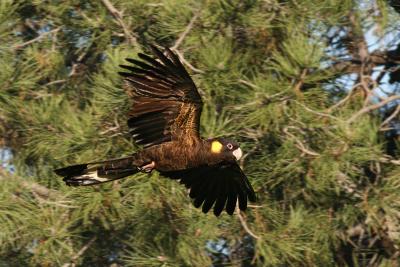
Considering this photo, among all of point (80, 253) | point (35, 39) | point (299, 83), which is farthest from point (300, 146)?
point (35, 39)

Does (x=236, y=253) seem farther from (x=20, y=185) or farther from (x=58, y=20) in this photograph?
(x=58, y=20)

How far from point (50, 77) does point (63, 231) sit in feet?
2.92

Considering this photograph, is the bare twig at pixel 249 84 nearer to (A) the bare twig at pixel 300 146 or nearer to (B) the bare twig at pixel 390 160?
(A) the bare twig at pixel 300 146

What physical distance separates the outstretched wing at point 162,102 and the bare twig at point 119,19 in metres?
0.76

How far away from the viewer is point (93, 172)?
510cm

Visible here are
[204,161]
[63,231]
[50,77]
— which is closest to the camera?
[204,161]

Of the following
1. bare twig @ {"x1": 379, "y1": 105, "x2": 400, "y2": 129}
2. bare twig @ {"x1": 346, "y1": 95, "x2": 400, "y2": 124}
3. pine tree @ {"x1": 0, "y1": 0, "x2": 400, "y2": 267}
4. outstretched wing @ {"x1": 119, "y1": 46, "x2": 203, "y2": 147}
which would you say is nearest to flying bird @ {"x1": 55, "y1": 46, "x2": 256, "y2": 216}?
outstretched wing @ {"x1": 119, "y1": 46, "x2": 203, "y2": 147}

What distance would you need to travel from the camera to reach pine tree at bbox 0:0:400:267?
17.9ft

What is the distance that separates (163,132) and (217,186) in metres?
0.48

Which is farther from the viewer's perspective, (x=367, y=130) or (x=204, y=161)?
(x=367, y=130)

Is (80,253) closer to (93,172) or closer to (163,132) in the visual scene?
(93,172)

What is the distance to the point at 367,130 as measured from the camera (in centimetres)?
555

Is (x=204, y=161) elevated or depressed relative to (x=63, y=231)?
elevated

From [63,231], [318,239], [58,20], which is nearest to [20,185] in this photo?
[63,231]
